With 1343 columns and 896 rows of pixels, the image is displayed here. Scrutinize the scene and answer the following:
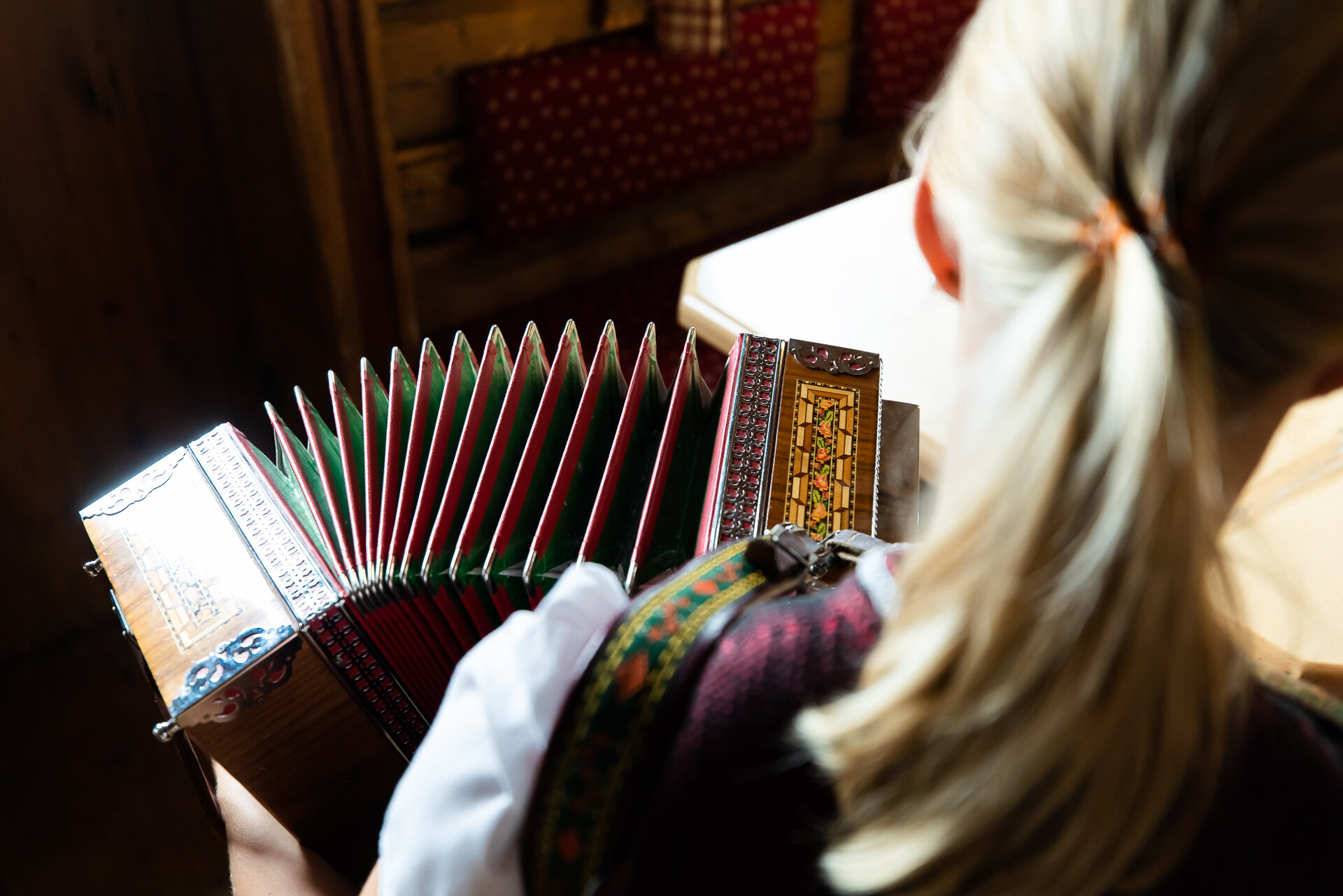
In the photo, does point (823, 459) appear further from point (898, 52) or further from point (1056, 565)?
point (898, 52)

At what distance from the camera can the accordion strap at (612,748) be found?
1.49 ft

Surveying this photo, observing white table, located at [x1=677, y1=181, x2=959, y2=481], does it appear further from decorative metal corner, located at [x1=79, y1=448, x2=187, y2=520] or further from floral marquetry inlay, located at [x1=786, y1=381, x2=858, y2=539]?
decorative metal corner, located at [x1=79, y1=448, x2=187, y2=520]

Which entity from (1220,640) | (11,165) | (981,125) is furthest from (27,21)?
(1220,640)

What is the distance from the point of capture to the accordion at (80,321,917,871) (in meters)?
0.75

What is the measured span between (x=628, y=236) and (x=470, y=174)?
49cm

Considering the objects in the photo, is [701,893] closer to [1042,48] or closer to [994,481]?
[994,481]

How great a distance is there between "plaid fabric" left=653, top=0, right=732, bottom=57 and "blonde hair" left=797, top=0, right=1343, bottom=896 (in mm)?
1643

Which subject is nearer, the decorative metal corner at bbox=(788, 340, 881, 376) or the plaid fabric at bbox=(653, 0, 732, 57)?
the decorative metal corner at bbox=(788, 340, 881, 376)

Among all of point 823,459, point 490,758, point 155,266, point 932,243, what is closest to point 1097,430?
point 932,243

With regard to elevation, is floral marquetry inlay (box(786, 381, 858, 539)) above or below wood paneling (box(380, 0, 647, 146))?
below

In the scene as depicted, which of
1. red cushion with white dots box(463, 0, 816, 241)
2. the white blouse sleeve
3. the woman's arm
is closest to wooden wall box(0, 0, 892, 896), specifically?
red cushion with white dots box(463, 0, 816, 241)

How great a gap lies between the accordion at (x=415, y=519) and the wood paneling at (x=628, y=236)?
1.27m

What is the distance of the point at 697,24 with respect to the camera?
1.92 meters

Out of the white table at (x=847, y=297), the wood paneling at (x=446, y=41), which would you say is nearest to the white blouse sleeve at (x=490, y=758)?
the white table at (x=847, y=297)
